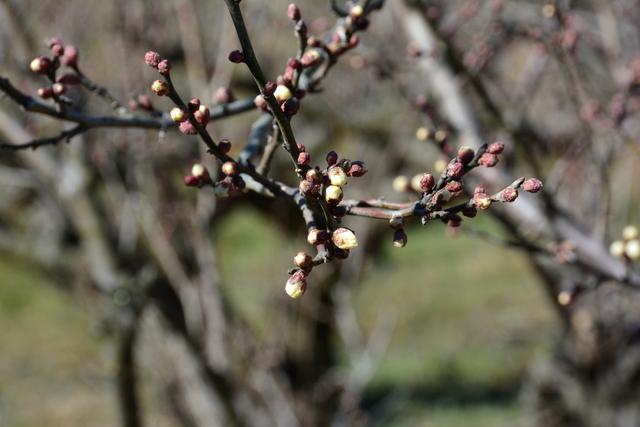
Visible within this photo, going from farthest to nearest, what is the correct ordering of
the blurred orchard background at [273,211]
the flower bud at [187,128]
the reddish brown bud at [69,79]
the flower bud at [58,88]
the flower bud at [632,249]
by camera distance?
the blurred orchard background at [273,211]
the flower bud at [632,249]
the reddish brown bud at [69,79]
the flower bud at [58,88]
the flower bud at [187,128]

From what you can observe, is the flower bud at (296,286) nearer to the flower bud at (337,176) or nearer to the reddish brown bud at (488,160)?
the flower bud at (337,176)

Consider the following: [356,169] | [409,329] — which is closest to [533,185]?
[356,169]

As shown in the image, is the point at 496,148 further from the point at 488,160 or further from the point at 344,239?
the point at 344,239

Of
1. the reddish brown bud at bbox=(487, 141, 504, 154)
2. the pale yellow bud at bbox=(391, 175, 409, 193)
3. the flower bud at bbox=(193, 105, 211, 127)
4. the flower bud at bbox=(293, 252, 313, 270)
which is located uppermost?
the pale yellow bud at bbox=(391, 175, 409, 193)

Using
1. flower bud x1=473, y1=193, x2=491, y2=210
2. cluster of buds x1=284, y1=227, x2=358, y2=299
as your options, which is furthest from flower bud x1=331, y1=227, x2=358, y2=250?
flower bud x1=473, y1=193, x2=491, y2=210

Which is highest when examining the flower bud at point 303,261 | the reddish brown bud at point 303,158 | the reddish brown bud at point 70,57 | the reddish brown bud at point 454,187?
the reddish brown bud at point 70,57

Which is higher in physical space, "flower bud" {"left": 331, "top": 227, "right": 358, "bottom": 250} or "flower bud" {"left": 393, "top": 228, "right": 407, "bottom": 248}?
"flower bud" {"left": 393, "top": 228, "right": 407, "bottom": 248}

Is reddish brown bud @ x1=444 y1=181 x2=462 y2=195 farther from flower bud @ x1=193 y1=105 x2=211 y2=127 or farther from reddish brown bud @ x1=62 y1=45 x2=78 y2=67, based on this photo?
reddish brown bud @ x1=62 y1=45 x2=78 y2=67

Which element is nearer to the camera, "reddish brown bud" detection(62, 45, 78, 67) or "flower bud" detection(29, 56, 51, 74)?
"flower bud" detection(29, 56, 51, 74)

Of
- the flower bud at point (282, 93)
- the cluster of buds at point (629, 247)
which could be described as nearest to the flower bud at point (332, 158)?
the flower bud at point (282, 93)
